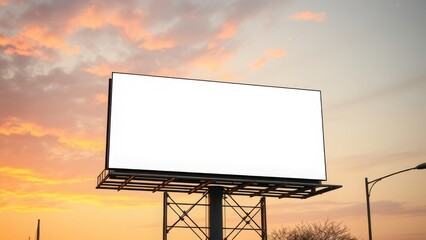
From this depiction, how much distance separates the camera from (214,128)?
108 feet

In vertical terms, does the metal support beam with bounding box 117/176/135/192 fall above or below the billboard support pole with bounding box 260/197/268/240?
above

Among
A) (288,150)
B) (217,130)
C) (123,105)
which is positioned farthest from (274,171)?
(123,105)

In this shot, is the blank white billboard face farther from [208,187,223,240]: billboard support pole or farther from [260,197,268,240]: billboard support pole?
[260,197,268,240]: billboard support pole

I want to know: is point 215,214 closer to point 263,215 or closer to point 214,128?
point 263,215

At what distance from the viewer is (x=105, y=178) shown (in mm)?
30406

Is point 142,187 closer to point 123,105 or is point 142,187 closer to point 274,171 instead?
point 123,105

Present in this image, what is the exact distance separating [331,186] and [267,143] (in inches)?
162

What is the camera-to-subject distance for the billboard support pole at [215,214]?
102 feet

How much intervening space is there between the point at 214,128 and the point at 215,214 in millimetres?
4311

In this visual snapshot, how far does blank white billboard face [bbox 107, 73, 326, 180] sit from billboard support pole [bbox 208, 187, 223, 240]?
116 cm

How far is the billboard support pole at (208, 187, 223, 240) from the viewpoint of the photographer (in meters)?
31.2

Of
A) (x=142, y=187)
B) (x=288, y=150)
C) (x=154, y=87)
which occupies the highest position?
(x=154, y=87)

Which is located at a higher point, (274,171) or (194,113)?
(194,113)

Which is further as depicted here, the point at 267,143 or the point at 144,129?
the point at 267,143
